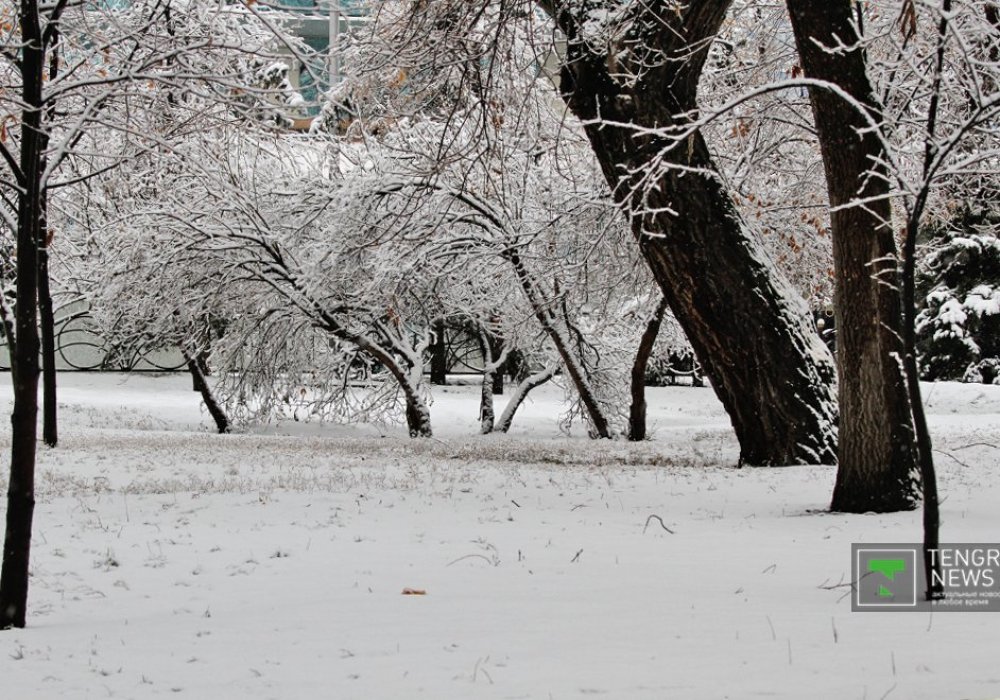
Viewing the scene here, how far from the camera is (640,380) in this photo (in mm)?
18047

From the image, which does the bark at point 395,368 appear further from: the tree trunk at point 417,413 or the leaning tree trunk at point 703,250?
the leaning tree trunk at point 703,250

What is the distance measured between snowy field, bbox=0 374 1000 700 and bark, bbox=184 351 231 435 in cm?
724

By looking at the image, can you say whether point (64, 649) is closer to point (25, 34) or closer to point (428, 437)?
point (25, 34)

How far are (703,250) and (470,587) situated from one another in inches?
208

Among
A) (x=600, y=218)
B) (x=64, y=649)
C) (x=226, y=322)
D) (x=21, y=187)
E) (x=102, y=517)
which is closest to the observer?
(x=64, y=649)

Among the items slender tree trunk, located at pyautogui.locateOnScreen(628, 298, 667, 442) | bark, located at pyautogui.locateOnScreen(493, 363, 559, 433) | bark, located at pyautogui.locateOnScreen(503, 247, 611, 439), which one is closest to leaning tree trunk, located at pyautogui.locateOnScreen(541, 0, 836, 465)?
bark, located at pyautogui.locateOnScreen(503, 247, 611, 439)

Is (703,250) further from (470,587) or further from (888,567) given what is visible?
(470,587)

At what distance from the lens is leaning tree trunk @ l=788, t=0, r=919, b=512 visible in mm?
7504

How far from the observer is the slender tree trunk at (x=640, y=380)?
55.8 feet

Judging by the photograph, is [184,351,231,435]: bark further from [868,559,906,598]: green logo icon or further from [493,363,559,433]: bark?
[868,559,906,598]: green logo icon

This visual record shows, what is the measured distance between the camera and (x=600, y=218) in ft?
43.5

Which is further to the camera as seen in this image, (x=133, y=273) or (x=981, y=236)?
(x=981, y=236)

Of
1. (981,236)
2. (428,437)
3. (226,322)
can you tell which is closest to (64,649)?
(428,437)

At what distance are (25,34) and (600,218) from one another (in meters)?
8.83
